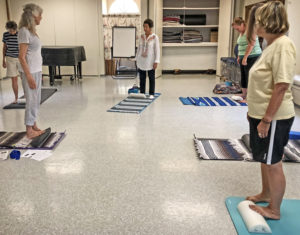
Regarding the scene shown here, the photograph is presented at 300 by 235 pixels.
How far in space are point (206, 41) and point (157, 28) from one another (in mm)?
2150

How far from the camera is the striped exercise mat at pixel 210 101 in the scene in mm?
5152

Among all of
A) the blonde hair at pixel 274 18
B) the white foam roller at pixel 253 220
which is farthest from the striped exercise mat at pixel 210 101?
the blonde hair at pixel 274 18

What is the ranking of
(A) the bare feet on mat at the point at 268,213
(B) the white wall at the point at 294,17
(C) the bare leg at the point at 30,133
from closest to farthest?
(A) the bare feet on mat at the point at 268,213
(C) the bare leg at the point at 30,133
(B) the white wall at the point at 294,17

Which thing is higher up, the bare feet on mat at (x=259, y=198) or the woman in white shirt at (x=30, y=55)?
the woman in white shirt at (x=30, y=55)

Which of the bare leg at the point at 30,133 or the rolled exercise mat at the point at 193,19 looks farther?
the rolled exercise mat at the point at 193,19

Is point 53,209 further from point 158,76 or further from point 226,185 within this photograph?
point 158,76

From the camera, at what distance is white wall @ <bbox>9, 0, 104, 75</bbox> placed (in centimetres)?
817

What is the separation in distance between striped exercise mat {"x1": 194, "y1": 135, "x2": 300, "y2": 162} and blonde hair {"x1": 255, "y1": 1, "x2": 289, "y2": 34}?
1537 mm

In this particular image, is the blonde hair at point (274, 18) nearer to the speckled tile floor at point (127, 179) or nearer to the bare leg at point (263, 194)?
the bare leg at point (263, 194)

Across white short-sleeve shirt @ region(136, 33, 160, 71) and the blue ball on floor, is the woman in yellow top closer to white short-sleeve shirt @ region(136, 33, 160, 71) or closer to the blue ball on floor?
the blue ball on floor

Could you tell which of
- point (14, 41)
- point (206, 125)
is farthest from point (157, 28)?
point (206, 125)

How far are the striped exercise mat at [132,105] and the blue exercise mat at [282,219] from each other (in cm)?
273

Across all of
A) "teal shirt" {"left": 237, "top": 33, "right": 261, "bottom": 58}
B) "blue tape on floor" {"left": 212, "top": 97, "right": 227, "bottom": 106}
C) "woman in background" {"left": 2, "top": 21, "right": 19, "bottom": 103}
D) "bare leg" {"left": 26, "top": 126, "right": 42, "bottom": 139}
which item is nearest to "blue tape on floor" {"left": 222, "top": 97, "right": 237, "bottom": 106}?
"blue tape on floor" {"left": 212, "top": 97, "right": 227, "bottom": 106}

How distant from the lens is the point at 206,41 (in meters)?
9.00
